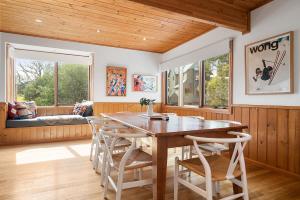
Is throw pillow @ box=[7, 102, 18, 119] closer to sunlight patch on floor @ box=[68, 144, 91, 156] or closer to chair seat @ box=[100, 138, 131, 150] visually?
sunlight patch on floor @ box=[68, 144, 91, 156]

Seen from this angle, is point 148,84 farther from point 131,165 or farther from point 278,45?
point 131,165

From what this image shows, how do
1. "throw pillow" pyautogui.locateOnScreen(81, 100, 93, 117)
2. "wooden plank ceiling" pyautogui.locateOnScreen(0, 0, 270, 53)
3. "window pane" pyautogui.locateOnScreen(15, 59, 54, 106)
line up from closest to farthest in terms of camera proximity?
"wooden plank ceiling" pyautogui.locateOnScreen(0, 0, 270, 53) < "window pane" pyautogui.locateOnScreen(15, 59, 54, 106) < "throw pillow" pyautogui.locateOnScreen(81, 100, 93, 117)

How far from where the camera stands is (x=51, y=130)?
4.23 meters

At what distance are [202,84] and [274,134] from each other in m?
1.83

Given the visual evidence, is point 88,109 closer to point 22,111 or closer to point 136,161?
point 22,111

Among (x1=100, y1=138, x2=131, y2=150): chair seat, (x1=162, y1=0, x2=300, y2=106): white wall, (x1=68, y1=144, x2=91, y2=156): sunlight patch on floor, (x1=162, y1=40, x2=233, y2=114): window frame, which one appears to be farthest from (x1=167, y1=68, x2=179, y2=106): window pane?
(x1=100, y1=138, x2=131, y2=150): chair seat

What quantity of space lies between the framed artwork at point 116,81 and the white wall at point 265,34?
233 cm

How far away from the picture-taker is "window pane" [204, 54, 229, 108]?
3.62 m

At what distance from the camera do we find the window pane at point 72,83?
4.93 metres

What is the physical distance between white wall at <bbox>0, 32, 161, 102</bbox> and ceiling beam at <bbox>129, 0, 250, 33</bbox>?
8.95ft

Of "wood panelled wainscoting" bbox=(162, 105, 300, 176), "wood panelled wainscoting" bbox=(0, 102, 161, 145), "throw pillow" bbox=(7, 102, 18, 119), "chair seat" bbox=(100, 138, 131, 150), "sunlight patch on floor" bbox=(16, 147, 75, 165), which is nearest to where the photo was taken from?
"chair seat" bbox=(100, 138, 131, 150)

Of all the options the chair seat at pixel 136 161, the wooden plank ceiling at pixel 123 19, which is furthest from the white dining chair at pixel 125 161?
the wooden plank ceiling at pixel 123 19

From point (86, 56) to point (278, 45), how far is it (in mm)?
4208

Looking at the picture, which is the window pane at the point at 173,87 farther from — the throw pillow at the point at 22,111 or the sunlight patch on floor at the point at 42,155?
the throw pillow at the point at 22,111
